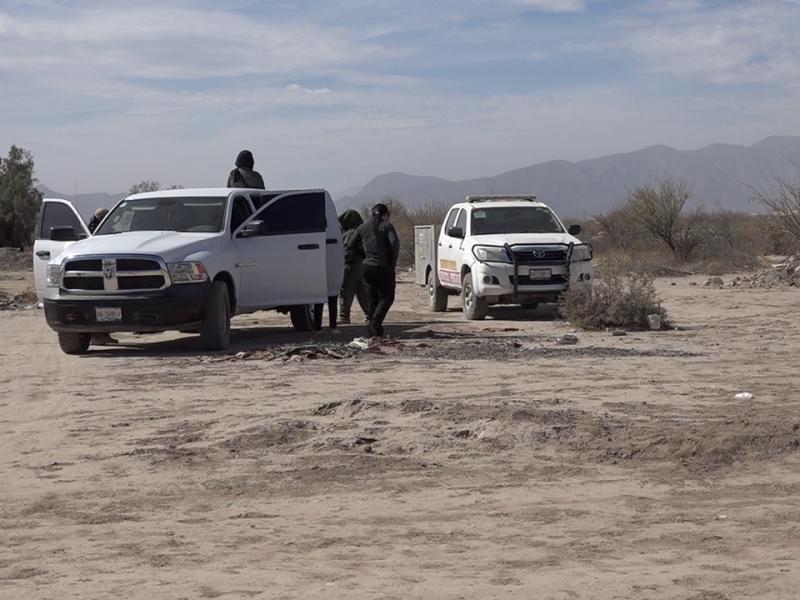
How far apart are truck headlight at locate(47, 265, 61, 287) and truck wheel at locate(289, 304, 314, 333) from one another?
3.52m

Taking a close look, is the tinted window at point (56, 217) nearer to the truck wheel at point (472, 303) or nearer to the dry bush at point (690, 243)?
the truck wheel at point (472, 303)

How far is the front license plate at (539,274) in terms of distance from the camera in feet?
62.8

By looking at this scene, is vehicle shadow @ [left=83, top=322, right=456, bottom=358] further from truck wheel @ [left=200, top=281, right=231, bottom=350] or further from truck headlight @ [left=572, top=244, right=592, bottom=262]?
truck headlight @ [left=572, top=244, right=592, bottom=262]

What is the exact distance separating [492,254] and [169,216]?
547 cm

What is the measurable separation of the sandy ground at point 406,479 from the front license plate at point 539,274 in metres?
5.64

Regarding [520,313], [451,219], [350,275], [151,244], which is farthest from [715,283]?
[151,244]

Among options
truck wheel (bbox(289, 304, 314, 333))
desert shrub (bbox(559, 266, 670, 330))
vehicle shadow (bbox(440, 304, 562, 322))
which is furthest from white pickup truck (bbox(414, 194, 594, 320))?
truck wheel (bbox(289, 304, 314, 333))

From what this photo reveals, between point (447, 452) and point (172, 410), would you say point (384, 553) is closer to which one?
point (447, 452)

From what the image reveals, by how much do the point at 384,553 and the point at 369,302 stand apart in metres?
10.2

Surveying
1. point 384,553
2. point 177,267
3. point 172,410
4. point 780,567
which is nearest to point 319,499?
point 384,553

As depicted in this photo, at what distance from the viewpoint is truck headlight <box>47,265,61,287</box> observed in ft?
48.6

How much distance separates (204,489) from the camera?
746 centimetres

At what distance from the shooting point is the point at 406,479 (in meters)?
7.58

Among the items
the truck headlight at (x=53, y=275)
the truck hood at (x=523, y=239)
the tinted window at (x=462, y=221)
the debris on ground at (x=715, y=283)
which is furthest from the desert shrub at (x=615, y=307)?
the debris on ground at (x=715, y=283)
